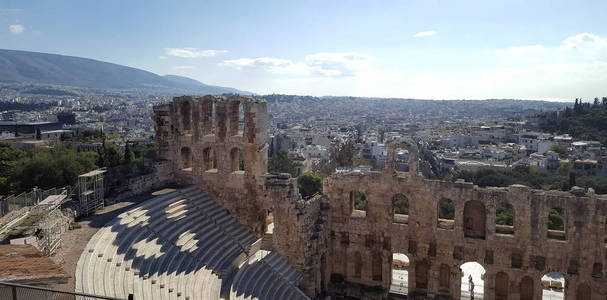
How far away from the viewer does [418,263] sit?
25.2 meters

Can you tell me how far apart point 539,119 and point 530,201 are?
159328mm

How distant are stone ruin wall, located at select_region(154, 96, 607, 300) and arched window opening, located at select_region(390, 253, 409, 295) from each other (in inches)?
29.8

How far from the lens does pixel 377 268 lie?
1029 inches

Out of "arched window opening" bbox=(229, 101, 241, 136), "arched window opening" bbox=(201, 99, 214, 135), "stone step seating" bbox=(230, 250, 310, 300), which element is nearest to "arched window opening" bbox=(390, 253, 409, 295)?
"stone step seating" bbox=(230, 250, 310, 300)

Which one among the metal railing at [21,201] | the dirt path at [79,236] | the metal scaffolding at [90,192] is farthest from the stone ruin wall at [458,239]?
the metal railing at [21,201]

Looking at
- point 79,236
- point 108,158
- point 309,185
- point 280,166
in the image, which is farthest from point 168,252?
point 280,166

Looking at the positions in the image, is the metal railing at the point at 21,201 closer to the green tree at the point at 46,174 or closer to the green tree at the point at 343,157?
the green tree at the point at 46,174

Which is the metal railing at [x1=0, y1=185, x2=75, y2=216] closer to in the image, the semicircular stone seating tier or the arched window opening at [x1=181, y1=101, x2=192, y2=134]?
the semicircular stone seating tier

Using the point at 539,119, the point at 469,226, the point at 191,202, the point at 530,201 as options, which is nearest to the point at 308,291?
the point at 191,202

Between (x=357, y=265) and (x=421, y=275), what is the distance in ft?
12.0

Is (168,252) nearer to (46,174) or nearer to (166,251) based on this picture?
(166,251)

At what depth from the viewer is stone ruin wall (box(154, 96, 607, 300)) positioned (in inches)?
869

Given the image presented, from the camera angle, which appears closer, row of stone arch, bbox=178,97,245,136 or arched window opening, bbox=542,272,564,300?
arched window opening, bbox=542,272,564,300

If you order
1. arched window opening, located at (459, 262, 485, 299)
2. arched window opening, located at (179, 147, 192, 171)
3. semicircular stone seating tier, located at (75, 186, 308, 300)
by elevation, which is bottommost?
arched window opening, located at (459, 262, 485, 299)
